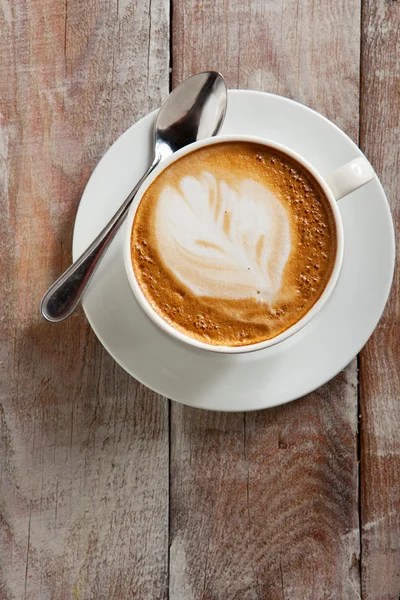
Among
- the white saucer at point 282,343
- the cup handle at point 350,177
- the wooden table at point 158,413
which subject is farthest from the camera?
the wooden table at point 158,413

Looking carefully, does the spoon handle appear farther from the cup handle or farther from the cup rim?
the cup handle

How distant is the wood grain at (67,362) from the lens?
1150mm

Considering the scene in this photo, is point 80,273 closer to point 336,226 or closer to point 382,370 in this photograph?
point 336,226

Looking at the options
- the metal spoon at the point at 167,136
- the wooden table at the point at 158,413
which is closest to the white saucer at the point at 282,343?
the metal spoon at the point at 167,136

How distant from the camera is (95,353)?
1156 mm

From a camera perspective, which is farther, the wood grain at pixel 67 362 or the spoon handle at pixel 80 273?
the wood grain at pixel 67 362

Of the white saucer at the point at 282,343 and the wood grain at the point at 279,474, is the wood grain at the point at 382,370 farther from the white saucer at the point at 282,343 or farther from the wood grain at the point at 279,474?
the white saucer at the point at 282,343

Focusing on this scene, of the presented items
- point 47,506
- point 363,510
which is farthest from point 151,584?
point 363,510

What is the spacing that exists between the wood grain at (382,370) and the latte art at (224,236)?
1.02 feet

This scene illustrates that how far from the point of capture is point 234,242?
0.95 metres

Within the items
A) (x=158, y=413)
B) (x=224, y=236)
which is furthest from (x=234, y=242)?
(x=158, y=413)

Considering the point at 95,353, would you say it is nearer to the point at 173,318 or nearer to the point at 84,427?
the point at 84,427

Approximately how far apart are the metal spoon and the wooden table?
0.13 m

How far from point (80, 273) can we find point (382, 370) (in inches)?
22.7
